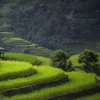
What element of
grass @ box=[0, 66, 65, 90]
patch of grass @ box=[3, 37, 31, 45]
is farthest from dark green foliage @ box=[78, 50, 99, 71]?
patch of grass @ box=[3, 37, 31, 45]

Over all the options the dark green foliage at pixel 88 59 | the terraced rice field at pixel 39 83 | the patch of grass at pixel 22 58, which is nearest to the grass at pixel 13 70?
the terraced rice field at pixel 39 83

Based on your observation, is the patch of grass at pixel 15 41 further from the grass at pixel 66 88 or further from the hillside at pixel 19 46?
the grass at pixel 66 88

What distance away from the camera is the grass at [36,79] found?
49.9m

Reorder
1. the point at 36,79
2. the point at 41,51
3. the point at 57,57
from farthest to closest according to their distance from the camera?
1. the point at 41,51
2. the point at 57,57
3. the point at 36,79

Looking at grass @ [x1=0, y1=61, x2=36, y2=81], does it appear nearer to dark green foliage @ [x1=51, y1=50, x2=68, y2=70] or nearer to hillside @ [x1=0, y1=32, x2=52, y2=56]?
dark green foliage @ [x1=51, y1=50, x2=68, y2=70]

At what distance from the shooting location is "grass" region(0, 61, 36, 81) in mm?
52062

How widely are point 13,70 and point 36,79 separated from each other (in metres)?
3.57

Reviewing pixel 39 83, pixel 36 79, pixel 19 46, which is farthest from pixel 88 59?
pixel 19 46

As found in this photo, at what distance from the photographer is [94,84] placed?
58719mm

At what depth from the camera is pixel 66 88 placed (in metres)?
54.3

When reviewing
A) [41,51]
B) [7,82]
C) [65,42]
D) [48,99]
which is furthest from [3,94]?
[65,42]

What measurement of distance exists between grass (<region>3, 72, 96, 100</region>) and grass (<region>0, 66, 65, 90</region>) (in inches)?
61.1

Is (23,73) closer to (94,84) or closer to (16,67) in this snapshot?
(16,67)

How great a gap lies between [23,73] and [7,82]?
4.24m
